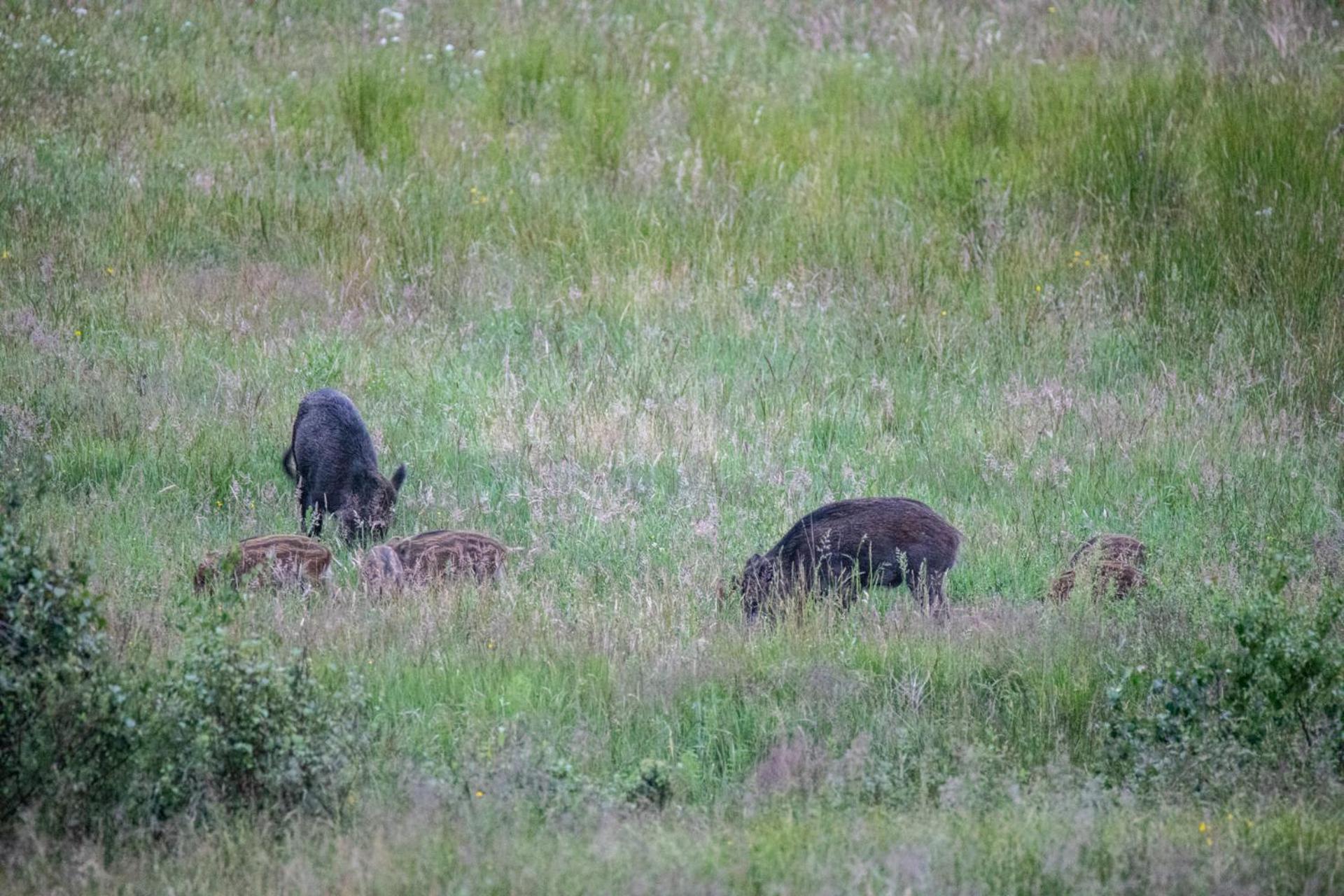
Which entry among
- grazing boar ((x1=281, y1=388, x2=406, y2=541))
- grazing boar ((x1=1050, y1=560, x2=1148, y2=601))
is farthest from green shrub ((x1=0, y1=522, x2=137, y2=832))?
grazing boar ((x1=1050, y1=560, x2=1148, y2=601))

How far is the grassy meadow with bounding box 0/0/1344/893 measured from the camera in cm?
502

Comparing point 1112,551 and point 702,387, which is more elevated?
point 702,387

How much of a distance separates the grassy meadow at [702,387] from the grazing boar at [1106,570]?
19cm

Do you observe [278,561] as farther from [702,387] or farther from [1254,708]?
[1254,708]

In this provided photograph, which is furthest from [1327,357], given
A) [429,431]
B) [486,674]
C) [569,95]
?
[569,95]

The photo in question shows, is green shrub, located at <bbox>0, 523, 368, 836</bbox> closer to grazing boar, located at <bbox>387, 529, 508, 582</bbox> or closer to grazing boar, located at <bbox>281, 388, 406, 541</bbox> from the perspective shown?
grazing boar, located at <bbox>387, 529, 508, 582</bbox>

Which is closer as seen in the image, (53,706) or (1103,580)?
(53,706)

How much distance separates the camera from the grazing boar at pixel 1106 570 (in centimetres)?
710

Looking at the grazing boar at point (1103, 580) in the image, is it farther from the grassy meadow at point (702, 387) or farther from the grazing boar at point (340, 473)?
the grazing boar at point (340, 473)

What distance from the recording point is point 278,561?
709cm

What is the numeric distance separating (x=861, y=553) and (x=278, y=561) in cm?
304

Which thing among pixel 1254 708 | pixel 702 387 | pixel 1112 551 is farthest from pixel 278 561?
pixel 1254 708

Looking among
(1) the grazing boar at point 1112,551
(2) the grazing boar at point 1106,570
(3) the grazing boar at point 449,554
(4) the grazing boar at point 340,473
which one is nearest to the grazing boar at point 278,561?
(3) the grazing boar at point 449,554

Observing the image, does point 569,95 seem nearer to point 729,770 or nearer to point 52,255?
point 52,255
